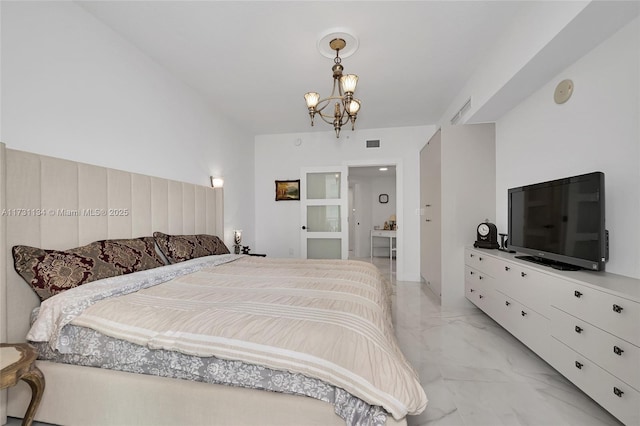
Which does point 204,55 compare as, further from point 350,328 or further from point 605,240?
point 605,240

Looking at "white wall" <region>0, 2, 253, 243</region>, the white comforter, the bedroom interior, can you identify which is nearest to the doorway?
the bedroom interior

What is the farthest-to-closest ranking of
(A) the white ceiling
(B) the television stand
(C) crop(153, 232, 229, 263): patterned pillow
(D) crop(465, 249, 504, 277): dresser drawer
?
(D) crop(465, 249, 504, 277): dresser drawer → (C) crop(153, 232, 229, 263): patterned pillow → (A) the white ceiling → (B) the television stand

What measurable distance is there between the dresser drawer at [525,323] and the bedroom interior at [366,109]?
20 millimetres

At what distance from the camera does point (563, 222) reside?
200 centimetres

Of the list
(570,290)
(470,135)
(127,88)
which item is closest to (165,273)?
(127,88)

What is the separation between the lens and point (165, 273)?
2.02 metres

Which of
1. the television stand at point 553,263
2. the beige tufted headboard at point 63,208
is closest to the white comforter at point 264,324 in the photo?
the beige tufted headboard at point 63,208

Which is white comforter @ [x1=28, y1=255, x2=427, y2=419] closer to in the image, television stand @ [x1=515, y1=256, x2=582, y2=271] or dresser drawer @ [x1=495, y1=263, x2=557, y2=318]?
dresser drawer @ [x1=495, y1=263, x2=557, y2=318]

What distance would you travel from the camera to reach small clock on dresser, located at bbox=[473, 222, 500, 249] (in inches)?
123

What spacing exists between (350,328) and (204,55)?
9.24ft

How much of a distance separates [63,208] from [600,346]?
3.32m

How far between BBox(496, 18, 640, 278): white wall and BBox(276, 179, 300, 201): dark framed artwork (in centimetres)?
355

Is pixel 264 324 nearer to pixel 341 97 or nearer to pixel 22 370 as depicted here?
pixel 22 370

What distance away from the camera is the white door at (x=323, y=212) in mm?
4922
